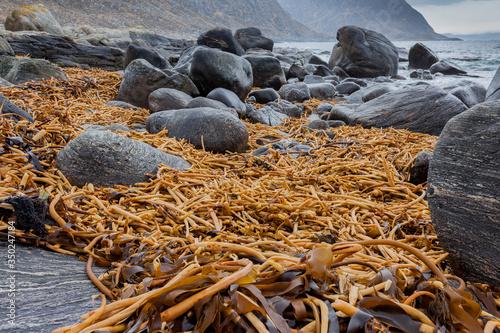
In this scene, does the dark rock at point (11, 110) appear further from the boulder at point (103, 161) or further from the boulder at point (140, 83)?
the boulder at point (140, 83)

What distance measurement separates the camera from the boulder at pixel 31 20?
750 inches

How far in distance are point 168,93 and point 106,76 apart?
3.48 metres

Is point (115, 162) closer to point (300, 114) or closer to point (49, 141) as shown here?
point (49, 141)

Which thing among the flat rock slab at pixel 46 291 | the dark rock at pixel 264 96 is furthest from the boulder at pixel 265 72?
the flat rock slab at pixel 46 291

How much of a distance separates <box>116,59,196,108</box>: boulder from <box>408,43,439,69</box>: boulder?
21535 mm

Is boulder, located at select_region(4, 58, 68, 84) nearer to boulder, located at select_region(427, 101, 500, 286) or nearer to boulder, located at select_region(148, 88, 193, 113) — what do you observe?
boulder, located at select_region(148, 88, 193, 113)

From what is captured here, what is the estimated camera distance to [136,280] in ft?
4.05

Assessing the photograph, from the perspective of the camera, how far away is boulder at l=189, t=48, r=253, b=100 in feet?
25.3

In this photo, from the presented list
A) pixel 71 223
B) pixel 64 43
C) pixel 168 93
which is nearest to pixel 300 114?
pixel 168 93

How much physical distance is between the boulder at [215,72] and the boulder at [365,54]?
38.2 ft

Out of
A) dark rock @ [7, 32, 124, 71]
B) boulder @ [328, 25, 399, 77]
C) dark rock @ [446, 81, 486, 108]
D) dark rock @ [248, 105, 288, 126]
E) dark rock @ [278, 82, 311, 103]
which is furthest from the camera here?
boulder @ [328, 25, 399, 77]

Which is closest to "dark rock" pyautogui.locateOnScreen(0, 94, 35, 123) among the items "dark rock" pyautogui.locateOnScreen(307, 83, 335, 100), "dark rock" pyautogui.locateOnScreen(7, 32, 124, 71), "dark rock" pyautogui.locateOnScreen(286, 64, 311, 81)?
"dark rock" pyautogui.locateOnScreen(7, 32, 124, 71)

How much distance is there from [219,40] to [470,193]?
46.1ft

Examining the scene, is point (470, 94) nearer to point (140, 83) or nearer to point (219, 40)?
point (140, 83)
